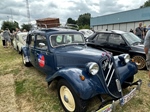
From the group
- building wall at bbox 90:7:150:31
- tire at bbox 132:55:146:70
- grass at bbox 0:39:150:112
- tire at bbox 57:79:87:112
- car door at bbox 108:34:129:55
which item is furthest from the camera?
building wall at bbox 90:7:150:31

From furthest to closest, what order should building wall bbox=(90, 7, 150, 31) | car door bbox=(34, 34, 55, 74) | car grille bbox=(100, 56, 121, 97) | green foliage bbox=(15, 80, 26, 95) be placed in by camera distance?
building wall bbox=(90, 7, 150, 31) < green foliage bbox=(15, 80, 26, 95) < car door bbox=(34, 34, 55, 74) < car grille bbox=(100, 56, 121, 97)

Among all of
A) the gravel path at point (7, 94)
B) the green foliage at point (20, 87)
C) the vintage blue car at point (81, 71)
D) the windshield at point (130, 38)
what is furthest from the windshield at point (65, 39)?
the windshield at point (130, 38)

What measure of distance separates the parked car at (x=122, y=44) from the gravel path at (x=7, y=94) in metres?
4.38

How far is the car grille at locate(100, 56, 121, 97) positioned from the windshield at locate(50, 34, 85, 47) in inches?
59.3

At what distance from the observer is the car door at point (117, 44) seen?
6.40 m

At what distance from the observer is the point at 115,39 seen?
22.3 ft

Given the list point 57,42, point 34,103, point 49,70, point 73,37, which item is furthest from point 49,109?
point 73,37

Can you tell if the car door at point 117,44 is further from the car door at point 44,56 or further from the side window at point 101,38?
the car door at point 44,56

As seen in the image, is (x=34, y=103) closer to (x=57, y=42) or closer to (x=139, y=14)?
(x=57, y=42)

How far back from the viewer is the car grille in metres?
3.00

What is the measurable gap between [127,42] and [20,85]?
4624mm

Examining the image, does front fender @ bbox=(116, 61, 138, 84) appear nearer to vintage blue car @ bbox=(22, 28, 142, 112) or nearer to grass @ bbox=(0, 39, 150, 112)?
vintage blue car @ bbox=(22, 28, 142, 112)

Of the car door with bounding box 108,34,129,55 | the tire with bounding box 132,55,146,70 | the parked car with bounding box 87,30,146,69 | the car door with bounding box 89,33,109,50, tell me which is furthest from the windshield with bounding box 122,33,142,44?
the car door with bounding box 89,33,109,50

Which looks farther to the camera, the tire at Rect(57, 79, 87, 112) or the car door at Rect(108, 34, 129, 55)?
the car door at Rect(108, 34, 129, 55)
